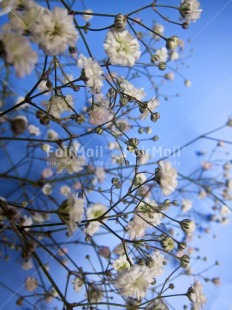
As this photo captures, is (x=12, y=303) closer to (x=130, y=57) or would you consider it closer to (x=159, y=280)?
(x=159, y=280)

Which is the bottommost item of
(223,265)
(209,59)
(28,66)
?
(223,265)

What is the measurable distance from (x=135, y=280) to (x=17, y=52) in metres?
0.35

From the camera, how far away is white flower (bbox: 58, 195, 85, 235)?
0.41m

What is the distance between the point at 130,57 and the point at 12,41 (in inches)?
8.5

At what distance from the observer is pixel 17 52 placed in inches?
12.7

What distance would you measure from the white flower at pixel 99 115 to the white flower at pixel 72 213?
17cm

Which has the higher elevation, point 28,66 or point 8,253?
point 28,66

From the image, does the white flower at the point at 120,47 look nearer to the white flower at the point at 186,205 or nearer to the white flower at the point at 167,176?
the white flower at the point at 167,176

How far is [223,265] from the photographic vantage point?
1.13 meters

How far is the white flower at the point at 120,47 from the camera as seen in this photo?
48 centimetres

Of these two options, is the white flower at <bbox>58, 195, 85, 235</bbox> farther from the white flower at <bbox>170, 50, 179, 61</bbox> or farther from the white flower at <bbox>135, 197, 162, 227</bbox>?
the white flower at <bbox>170, 50, 179, 61</bbox>

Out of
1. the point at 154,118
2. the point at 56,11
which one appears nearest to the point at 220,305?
the point at 154,118

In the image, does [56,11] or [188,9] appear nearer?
[56,11]

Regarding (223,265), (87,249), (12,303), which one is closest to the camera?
(12,303)
